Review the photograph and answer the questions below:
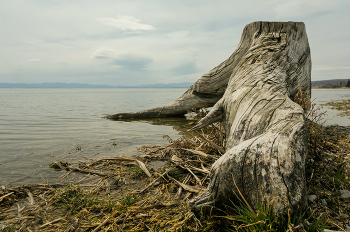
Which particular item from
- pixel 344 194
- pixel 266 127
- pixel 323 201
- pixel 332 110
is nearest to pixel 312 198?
pixel 323 201

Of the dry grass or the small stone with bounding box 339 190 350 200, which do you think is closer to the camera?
the dry grass

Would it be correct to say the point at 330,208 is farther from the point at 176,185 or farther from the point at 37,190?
the point at 37,190

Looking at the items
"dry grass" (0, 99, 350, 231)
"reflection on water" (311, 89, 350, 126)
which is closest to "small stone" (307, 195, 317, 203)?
"dry grass" (0, 99, 350, 231)

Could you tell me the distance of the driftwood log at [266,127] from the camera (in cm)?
186

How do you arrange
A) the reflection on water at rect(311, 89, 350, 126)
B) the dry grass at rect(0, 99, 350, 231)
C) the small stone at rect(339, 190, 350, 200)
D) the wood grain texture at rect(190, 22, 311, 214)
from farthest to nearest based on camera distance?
the reflection on water at rect(311, 89, 350, 126) < the small stone at rect(339, 190, 350, 200) < the dry grass at rect(0, 99, 350, 231) < the wood grain texture at rect(190, 22, 311, 214)

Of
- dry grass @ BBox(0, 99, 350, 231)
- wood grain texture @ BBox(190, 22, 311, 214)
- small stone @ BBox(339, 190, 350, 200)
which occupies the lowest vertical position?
dry grass @ BBox(0, 99, 350, 231)

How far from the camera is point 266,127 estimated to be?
2.75m

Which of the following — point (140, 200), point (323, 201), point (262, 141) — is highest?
point (262, 141)

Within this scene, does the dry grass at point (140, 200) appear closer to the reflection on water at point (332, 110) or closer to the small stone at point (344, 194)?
the small stone at point (344, 194)

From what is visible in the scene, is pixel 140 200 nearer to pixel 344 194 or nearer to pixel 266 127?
pixel 266 127

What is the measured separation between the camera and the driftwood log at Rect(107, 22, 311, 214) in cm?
186

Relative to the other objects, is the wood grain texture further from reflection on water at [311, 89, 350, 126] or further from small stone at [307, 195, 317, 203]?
reflection on water at [311, 89, 350, 126]

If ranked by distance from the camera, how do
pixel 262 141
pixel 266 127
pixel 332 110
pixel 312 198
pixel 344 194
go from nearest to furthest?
pixel 262 141 < pixel 312 198 < pixel 344 194 < pixel 266 127 < pixel 332 110

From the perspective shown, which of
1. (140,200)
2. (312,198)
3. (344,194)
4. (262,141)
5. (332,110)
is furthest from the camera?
(332,110)
